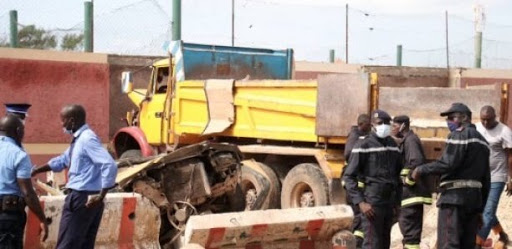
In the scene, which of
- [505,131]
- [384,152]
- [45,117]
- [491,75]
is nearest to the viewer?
[384,152]

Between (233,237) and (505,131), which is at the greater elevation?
(505,131)

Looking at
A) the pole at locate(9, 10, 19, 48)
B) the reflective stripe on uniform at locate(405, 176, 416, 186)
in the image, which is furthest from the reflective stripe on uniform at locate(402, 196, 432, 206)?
the pole at locate(9, 10, 19, 48)

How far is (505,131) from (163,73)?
624 cm

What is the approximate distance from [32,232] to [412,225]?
3913mm

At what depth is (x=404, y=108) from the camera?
1177cm

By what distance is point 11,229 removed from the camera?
244 inches

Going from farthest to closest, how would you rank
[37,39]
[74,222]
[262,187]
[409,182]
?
[37,39]
[262,187]
[409,182]
[74,222]

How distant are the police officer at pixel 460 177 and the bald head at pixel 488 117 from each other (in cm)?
140

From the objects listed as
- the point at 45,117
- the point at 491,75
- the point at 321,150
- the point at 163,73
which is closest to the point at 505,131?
the point at 321,150

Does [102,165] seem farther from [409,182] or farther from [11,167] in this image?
[409,182]

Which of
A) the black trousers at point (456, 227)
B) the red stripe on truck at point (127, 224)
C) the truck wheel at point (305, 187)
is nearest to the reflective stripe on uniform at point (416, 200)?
the black trousers at point (456, 227)

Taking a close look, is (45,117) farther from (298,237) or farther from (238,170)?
(298,237)

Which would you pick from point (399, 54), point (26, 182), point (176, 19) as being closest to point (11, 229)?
point (26, 182)

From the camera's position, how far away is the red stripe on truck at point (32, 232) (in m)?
7.23
